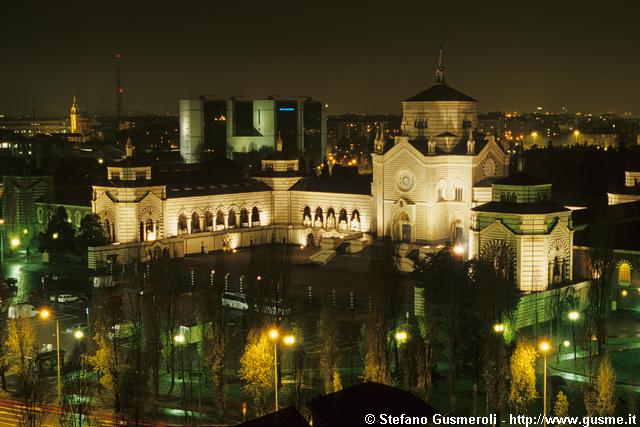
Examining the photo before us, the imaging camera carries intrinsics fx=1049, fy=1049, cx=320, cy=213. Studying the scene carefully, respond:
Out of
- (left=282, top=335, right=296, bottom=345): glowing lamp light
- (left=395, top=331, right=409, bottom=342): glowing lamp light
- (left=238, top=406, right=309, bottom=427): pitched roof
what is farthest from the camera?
(left=395, top=331, right=409, bottom=342): glowing lamp light

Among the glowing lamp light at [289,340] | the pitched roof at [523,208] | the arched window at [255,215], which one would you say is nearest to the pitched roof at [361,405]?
the glowing lamp light at [289,340]

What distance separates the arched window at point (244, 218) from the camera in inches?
2328

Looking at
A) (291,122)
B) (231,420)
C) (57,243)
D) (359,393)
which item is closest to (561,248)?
(231,420)

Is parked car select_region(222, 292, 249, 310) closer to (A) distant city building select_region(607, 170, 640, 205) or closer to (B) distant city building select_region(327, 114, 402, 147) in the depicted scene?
(A) distant city building select_region(607, 170, 640, 205)

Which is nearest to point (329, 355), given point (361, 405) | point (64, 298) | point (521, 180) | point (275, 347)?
point (275, 347)

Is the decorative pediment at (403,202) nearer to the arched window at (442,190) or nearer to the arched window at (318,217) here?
the arched window at (442,190)

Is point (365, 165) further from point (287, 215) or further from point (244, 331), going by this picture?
point (244, 331)

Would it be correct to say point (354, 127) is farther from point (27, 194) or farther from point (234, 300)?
point (234, 300)

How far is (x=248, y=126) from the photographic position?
108 metres

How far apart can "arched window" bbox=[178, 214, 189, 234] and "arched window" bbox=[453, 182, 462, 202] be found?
1437 centimetres

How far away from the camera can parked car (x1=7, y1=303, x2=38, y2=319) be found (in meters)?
37.8

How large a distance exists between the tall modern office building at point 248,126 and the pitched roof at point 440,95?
1919 inches

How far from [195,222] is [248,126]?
171 ft

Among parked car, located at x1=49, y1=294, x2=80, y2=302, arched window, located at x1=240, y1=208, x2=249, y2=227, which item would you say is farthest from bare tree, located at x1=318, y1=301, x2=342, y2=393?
arched window, located at x1=240, y1=208, x2=249, y2=227
